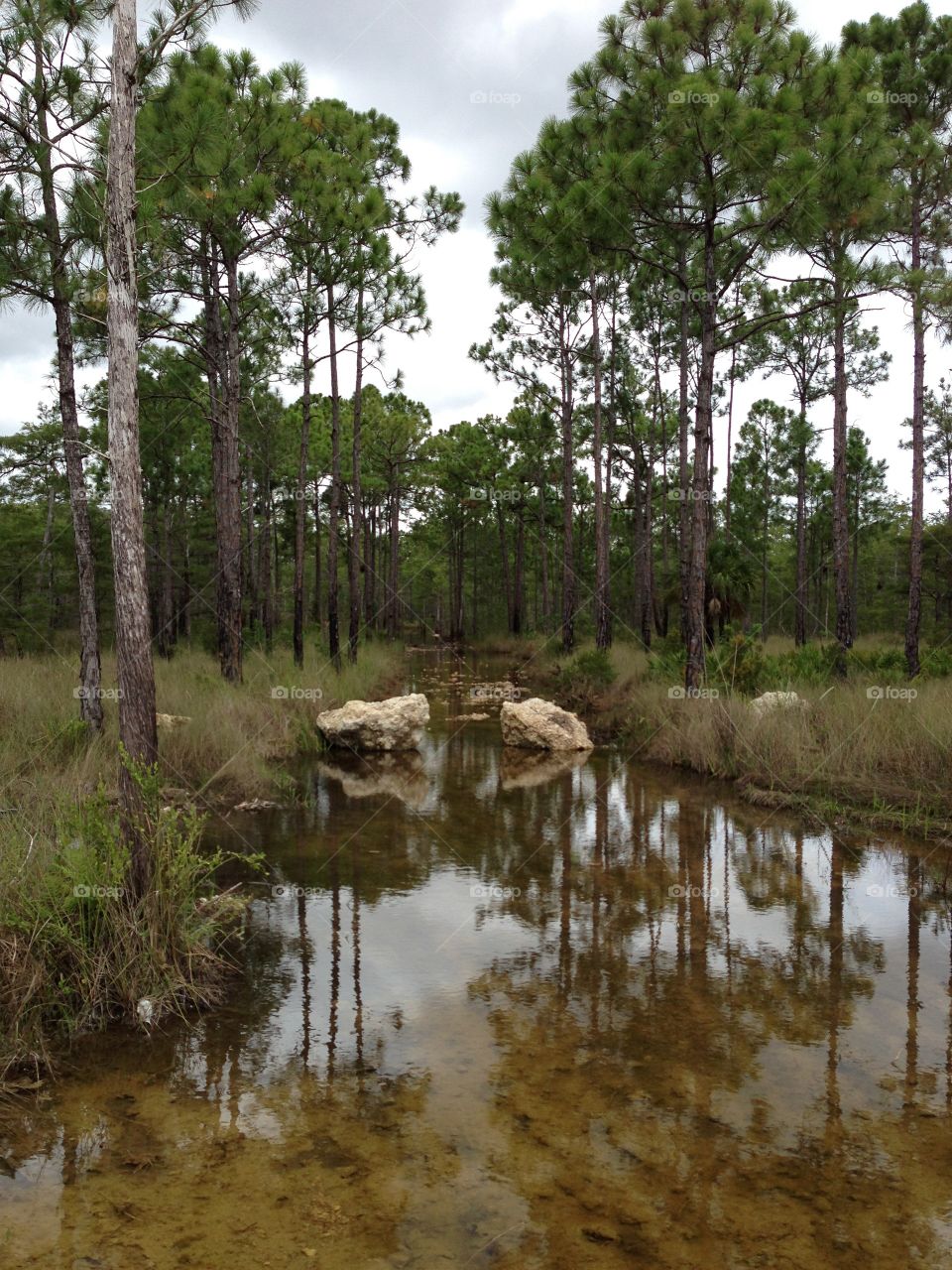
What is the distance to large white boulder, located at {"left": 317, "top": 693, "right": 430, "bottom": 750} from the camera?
1370cm

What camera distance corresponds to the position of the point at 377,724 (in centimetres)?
1370

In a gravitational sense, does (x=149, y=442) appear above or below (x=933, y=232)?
below

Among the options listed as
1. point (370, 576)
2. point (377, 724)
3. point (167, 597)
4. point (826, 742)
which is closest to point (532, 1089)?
point (826, 742)

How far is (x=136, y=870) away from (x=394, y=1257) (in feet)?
8.69

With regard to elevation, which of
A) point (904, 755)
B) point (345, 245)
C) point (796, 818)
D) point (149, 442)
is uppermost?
point (345, 245)

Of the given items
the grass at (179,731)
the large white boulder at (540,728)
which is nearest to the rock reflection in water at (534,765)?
the large white boulder at (540,728)

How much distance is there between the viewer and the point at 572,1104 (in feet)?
12.8

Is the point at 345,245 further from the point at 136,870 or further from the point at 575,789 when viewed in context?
the point at 136,870

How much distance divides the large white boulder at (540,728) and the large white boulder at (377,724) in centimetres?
150

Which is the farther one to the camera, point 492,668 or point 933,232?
point 492,668

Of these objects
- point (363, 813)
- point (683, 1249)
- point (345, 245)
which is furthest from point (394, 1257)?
point (345, 245)

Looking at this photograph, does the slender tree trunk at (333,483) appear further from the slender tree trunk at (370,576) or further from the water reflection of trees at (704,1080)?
the water reflection of trees at (704,1080)

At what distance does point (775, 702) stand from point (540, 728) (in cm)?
389

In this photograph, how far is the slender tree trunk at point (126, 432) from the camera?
4.86 meters
